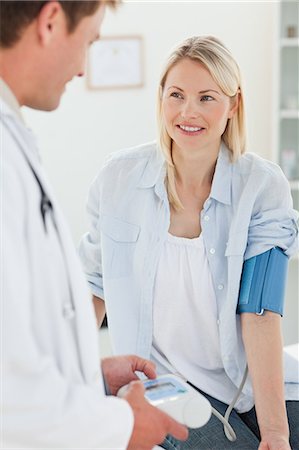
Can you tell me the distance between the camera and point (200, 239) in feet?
5.32

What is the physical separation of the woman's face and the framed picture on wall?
2752 millimetres

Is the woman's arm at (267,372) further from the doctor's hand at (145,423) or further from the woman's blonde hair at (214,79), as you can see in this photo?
the doctor's hand at (145,423)

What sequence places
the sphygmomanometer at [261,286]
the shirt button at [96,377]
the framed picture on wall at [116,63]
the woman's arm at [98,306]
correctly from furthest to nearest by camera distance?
the framed picture on wall at [116,63]
the woman's arm at [98,306]
the sphygmomanometer at [261,286]
the shirt button at [96,377]

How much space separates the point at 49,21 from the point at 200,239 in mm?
837

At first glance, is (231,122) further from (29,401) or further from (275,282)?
(29,401)

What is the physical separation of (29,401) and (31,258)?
0.19m

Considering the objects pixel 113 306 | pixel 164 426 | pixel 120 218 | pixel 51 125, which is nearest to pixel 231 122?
pixel 120 218

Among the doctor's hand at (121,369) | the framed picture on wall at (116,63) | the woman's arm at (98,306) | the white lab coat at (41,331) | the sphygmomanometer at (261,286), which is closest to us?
the white lab coat at (41,331)

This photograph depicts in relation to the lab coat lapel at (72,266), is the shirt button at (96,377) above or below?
below

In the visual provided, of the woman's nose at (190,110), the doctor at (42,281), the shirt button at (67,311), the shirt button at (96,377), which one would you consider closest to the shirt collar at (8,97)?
the doctor at (42,281)

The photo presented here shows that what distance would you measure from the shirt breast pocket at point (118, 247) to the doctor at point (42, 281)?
69 cm

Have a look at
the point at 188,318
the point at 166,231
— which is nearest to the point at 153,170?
the point at 166,231

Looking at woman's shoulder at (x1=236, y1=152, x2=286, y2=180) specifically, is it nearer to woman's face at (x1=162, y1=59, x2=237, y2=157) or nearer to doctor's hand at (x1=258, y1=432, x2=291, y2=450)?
woman's face at (x1=162, y1=59, x2=237, y2=157)

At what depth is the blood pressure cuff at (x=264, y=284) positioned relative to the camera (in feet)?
5.14
